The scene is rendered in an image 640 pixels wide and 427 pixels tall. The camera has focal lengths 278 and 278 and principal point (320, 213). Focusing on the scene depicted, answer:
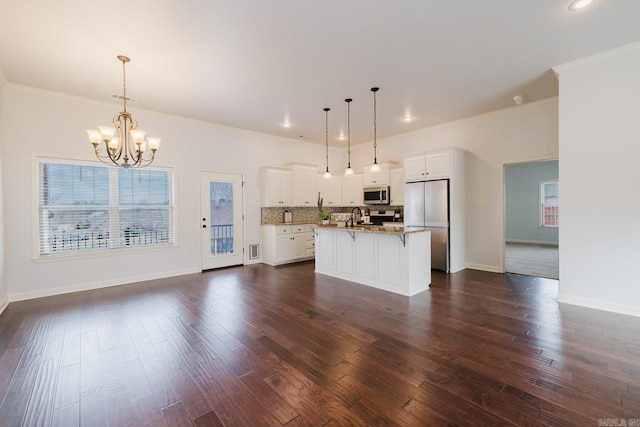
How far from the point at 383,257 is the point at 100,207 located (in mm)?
4772

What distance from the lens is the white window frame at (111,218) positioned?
13.5 ft

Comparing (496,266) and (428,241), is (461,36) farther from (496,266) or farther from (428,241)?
(496,266)

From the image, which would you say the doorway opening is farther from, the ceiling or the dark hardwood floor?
the dark hardwood floor

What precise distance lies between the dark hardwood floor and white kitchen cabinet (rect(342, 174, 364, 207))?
12.7ft

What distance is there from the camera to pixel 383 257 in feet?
14.3

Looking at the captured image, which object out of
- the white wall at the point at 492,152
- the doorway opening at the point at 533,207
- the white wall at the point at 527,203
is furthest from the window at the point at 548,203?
the white wall at the point at 492,152

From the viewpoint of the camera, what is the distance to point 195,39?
116 inches

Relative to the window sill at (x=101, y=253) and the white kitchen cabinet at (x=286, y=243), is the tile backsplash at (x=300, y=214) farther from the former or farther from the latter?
the window sill at (x=101, y=253)

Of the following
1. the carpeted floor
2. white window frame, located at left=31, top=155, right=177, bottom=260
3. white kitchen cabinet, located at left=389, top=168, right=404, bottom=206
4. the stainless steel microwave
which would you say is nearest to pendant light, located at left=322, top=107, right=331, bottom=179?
the stainless steel microwave

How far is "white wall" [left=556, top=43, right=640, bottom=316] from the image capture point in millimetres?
3230

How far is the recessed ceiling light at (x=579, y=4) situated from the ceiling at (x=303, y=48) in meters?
0.07

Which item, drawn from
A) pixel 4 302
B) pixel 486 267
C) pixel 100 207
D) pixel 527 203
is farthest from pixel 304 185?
pixel 527 203

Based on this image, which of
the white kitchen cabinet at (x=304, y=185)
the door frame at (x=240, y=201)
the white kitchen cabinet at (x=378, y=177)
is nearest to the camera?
the door frame at (x=240, y=201)

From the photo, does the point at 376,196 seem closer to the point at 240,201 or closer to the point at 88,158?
the point at 240,201
